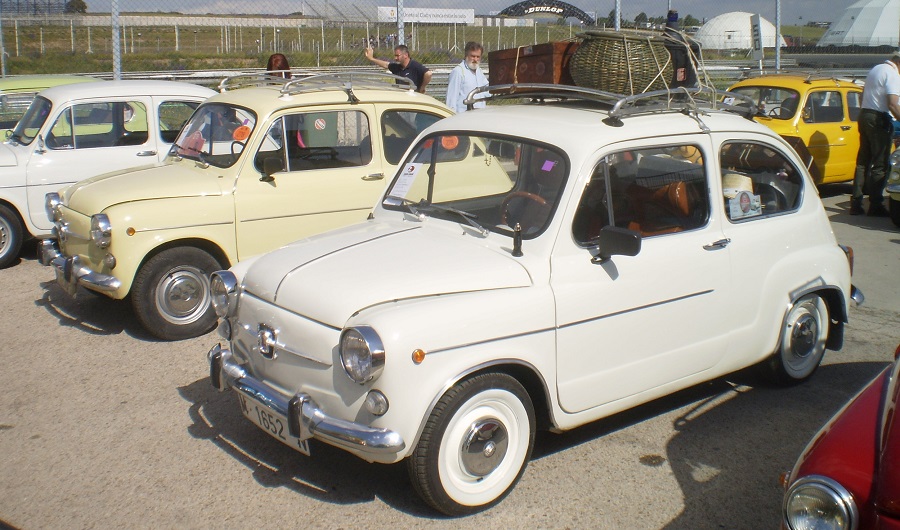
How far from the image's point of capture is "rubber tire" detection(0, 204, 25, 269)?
8320 mm

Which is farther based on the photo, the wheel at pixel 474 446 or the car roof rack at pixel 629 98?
the car roof rack at pixel 629 98

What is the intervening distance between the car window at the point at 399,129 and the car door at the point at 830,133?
20.5 ft

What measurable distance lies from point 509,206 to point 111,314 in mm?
4142

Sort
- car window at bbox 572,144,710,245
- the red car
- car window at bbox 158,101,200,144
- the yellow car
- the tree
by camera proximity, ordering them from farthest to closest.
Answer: the tree
the yellow car
car window at bbox 158,101,200,144
car window at bbox 572,144,710,245
the red car

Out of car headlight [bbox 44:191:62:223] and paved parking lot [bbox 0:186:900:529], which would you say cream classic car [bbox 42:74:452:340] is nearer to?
car headlight [bbox 44:191:62:223]

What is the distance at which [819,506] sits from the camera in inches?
104

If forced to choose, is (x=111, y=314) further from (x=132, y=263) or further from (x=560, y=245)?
(x=560, y=245)

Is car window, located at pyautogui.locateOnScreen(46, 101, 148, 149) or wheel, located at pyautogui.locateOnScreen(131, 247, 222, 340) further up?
car window, located at pyautogui.locateOnScreen(46, 101, 148, 149)

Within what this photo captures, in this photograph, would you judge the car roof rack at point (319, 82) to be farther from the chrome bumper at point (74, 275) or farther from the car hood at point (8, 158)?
the car hood at point (8, 158)

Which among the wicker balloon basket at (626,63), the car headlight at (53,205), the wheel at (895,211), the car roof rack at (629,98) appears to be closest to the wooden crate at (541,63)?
the car roof rack at (629,98)

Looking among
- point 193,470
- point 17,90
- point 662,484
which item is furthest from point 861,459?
point 17,90

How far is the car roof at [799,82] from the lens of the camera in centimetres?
1139

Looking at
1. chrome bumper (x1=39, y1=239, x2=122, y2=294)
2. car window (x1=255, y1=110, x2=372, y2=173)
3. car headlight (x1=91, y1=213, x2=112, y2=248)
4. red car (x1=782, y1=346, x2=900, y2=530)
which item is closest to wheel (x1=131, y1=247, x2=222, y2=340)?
chrome bumper (x1=39, y1=239, x2=122, y2=294)

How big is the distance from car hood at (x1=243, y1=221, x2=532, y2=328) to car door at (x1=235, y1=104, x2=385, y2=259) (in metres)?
2.09
